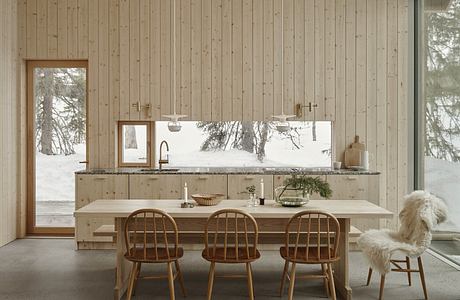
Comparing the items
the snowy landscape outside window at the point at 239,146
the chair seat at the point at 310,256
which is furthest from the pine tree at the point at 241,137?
the chair seat at the point at 310,256

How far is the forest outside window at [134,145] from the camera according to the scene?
23.0 feet

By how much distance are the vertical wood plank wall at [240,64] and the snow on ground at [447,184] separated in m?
0.60

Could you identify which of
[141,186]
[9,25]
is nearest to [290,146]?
[141,186]

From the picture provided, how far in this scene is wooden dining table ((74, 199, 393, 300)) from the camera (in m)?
4.27

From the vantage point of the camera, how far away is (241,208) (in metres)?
4.52

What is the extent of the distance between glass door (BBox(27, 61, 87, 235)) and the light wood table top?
2399mm

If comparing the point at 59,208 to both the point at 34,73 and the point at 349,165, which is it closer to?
the point at 34,73

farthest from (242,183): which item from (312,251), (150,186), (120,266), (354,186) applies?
(120,266)

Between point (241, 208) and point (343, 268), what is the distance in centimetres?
102

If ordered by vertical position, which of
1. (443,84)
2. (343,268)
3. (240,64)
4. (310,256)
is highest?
(240,64)

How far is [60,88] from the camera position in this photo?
703cm

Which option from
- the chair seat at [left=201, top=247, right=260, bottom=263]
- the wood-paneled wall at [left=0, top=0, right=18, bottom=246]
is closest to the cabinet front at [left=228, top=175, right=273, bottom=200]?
the chair seat at [left=201, top=247, right=260, bottom=263]

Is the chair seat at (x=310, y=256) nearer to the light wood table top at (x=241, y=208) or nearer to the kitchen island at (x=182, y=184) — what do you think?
the light wood table top at (x=241, y=208)

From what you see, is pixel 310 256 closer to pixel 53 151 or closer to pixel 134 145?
pixel 134 145
